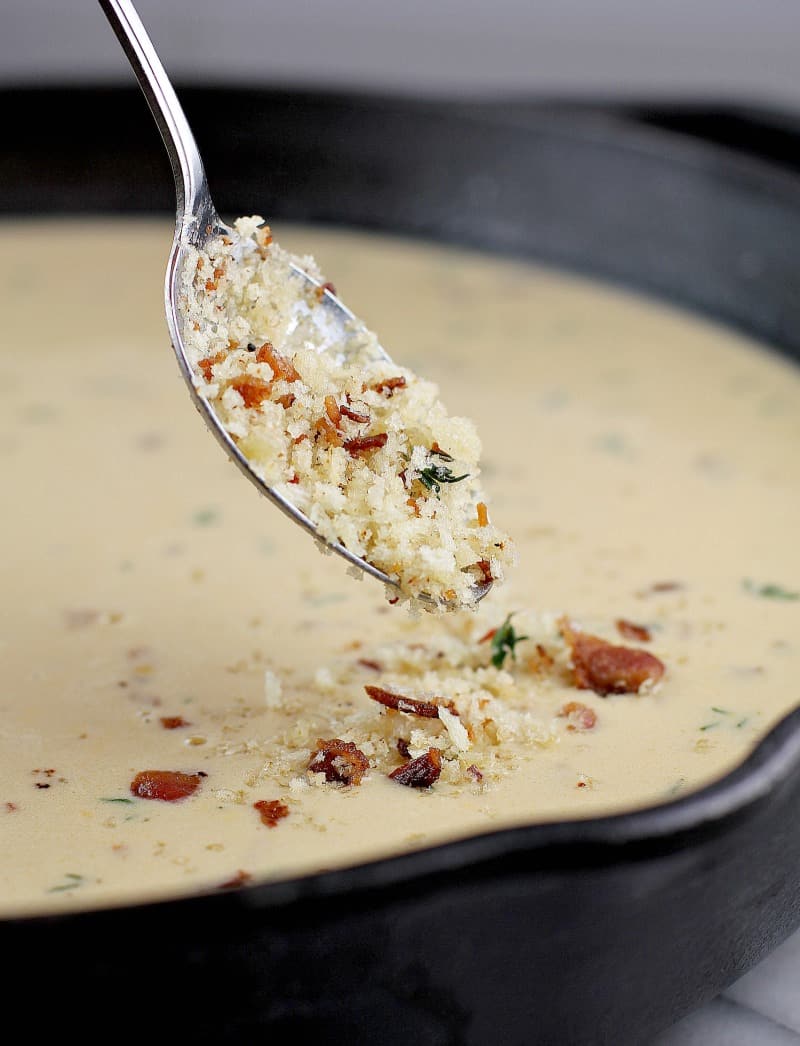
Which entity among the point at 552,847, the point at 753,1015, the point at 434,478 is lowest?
the point at 753,1015

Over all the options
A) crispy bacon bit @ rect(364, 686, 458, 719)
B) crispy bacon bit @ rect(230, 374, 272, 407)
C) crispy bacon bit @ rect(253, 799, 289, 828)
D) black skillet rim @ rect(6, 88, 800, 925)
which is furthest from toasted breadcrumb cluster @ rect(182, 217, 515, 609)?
black skillet rim @ rect(6, 88, 800, 925)

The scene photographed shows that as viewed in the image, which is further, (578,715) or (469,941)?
(578,715)

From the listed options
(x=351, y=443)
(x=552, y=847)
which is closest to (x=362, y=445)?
(x=351, y=443)

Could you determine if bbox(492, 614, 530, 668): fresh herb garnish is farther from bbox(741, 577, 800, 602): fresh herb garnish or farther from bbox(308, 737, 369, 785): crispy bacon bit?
bbox(741, 577, 800, 602): fresh herb garnish

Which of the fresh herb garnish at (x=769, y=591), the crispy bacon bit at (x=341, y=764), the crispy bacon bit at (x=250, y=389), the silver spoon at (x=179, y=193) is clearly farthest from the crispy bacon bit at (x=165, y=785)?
the fresh herb garnish at (x=769, y=591)

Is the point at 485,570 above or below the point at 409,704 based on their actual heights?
above

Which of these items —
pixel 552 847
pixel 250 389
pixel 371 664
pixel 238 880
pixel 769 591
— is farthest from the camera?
pixel 769 591

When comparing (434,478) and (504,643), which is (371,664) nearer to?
(504,643)

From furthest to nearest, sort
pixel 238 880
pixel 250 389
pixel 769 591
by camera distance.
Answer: pixel 769 591 → pixel 250 389 → pixel 238 880
